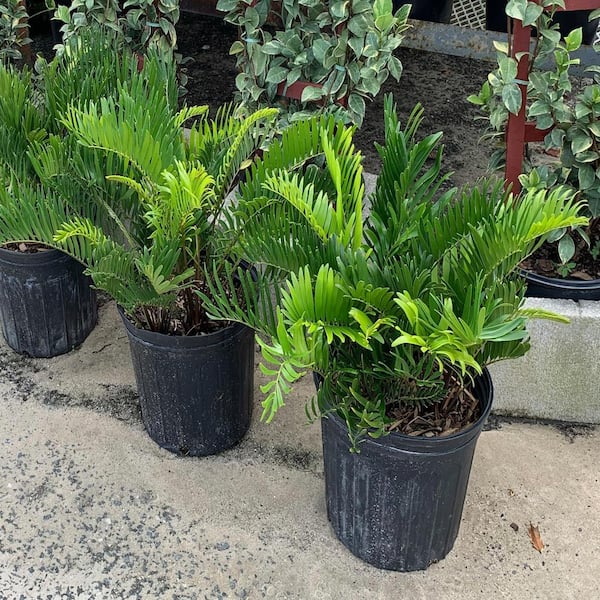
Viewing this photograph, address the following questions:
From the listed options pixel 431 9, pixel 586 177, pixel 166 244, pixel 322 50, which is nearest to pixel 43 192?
pixel 166 244

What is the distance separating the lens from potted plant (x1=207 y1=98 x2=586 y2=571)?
1.82 metres

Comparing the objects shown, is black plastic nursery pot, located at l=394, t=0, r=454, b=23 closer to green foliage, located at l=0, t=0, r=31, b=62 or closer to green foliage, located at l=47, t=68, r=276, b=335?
green foliage, located at l=0, t=0, r=31, b=62

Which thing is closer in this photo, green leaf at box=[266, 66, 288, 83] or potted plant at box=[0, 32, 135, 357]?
potted plant at box=[0, 32, 135, 357]

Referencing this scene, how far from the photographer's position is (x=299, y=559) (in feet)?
7.82

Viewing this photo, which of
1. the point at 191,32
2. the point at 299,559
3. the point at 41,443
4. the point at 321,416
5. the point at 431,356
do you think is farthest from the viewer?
the point at 191,32

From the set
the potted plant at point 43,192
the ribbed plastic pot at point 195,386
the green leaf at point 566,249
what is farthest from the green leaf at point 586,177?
the potted plant at point 43,192

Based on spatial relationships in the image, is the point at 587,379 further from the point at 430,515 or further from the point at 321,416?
the point at 321,416

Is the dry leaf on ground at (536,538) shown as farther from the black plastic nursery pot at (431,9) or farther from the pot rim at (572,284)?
the black plastic nursery pot at (431,9)

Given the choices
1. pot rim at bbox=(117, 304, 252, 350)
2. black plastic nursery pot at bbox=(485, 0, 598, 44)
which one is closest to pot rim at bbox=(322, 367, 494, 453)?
pot rim at bbox=(117, 304, 252, 350)

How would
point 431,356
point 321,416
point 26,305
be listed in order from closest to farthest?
point 431,356, point 321,416, point 26,305

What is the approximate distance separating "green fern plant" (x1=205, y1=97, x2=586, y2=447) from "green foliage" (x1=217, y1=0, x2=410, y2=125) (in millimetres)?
649

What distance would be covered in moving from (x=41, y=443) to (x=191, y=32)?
351 centimetres

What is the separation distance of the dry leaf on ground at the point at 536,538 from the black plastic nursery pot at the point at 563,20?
350 centimetres

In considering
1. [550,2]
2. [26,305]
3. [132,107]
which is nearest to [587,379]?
[550,2]
